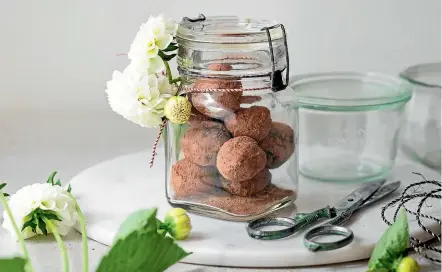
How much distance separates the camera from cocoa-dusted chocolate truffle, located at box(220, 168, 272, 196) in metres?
0.79

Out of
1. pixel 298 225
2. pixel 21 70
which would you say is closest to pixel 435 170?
pixel 298 225

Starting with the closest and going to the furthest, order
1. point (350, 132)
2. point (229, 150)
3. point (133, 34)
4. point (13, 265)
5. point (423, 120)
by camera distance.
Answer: point (13, 265), point (229, 150), point (350, 132), point (423, 120), point (133, 34)

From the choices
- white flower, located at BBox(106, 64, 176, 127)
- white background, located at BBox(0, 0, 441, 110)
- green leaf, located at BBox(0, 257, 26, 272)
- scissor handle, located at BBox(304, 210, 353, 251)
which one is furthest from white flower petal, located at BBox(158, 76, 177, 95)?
white background, located at BBox(0, 0, 441, 110)

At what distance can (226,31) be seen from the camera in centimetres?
81

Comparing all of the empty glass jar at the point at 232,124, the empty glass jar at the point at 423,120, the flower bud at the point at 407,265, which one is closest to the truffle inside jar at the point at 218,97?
the empty glass jar at the point at 232,124

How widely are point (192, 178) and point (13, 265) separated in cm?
30

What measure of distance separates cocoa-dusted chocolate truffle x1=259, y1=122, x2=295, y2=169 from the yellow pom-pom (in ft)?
0.27

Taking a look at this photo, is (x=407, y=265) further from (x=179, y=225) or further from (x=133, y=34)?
(x=133, y=34)

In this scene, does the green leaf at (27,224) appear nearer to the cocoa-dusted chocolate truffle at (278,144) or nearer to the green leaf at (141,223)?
the green leaf at (141,223)

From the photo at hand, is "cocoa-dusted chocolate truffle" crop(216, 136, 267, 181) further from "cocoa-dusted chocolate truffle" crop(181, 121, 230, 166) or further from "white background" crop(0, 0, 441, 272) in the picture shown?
"white background" crop(0, 0, 441, 272)

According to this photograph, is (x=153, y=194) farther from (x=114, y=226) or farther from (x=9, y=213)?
(x=9, y=213)

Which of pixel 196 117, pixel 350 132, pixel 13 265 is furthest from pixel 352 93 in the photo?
pixel 13 265

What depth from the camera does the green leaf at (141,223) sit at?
1.96 ft

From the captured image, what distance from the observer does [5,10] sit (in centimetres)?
124
